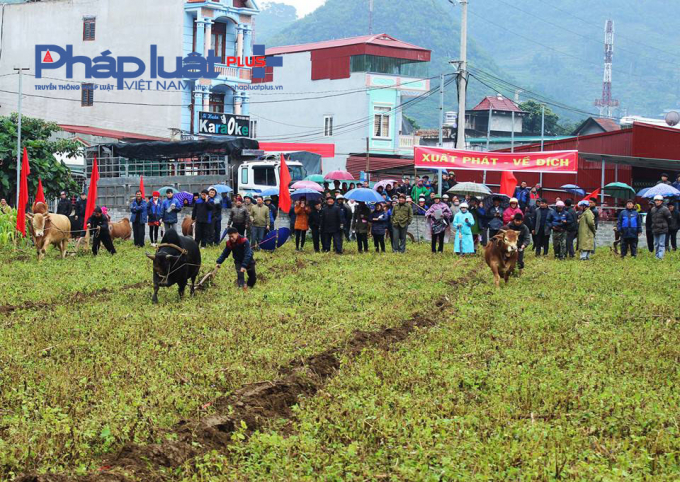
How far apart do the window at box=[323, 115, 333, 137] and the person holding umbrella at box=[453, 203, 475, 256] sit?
3418 cm

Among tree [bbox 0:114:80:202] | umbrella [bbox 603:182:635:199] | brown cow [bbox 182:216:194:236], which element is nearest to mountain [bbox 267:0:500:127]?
tree [bbox 0:114:80:202]

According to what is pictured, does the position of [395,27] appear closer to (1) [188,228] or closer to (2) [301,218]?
(1) [188,228]

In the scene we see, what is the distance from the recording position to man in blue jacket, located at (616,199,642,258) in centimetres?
2316

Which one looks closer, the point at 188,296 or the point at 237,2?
the point at 188,296

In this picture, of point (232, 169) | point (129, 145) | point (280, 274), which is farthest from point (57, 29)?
point (280, 274)

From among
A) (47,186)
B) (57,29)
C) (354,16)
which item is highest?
(354,16)

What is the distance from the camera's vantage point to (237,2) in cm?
5012

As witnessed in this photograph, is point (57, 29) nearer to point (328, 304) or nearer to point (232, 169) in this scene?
point (232, 169)

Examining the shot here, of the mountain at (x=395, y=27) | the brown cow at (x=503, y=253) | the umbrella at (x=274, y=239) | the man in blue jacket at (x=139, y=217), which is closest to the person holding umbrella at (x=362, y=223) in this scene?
the umbrella at (x=274, y=239)

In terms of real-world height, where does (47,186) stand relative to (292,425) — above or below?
above

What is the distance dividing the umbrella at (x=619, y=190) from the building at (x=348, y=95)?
83.4 feet

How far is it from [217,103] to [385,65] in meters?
12.2

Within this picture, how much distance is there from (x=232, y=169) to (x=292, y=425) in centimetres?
2855

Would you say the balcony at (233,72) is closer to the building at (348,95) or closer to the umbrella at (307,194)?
the building at (348,95)
